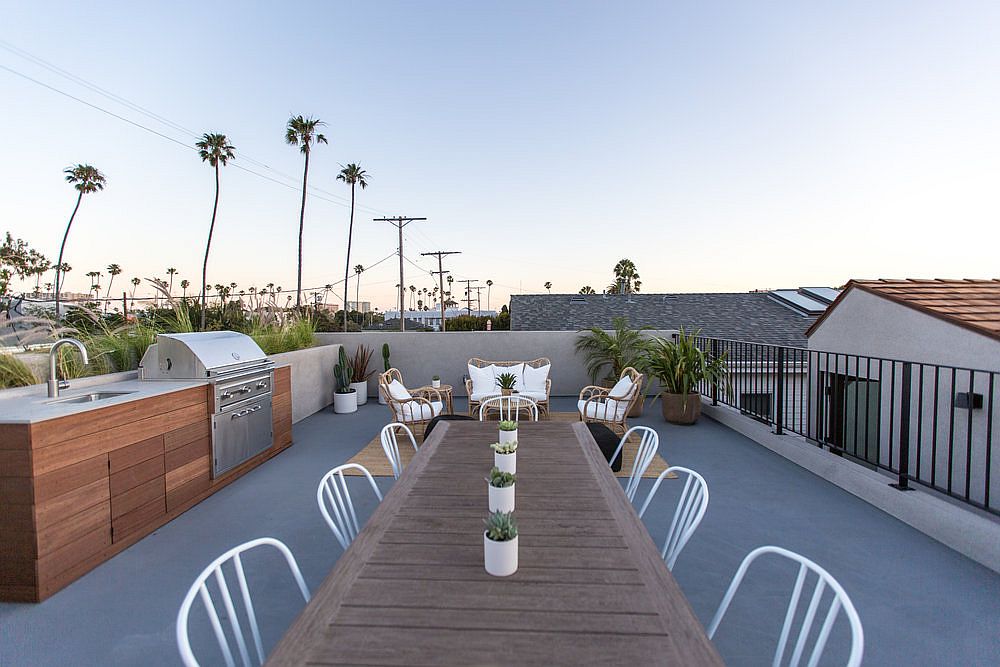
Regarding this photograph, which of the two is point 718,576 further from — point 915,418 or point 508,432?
point 915,418

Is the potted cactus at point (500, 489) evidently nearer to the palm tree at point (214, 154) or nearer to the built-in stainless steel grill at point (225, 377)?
the built-in stainless steel grill at point (225, 377)

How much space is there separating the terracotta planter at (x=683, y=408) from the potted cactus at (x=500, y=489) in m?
5.35

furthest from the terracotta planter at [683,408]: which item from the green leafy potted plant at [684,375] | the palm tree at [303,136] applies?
the palm tree at [303,136]

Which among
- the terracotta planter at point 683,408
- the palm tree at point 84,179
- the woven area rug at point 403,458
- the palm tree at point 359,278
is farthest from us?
the palm tree at point 359,278

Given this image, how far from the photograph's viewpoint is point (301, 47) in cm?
821

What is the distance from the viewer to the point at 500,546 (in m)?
1.25

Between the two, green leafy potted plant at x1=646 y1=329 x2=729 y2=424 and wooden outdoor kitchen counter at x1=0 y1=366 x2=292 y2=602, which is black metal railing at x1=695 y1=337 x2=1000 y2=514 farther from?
wooden outdoor kitchen counter at x1=0 y1=366 x2=292 y2=602

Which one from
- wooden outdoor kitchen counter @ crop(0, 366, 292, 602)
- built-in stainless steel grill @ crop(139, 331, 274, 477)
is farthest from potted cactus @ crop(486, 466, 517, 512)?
built-in stainless steel grill @ crop(139, 331, 274, 477)

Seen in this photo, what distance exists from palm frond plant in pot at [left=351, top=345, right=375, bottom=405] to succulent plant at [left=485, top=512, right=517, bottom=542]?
687cm

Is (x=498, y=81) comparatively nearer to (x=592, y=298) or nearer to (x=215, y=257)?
(x=592, y=298)

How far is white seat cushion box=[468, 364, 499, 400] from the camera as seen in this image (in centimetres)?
665

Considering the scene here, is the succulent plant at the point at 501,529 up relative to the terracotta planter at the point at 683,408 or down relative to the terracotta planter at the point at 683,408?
up

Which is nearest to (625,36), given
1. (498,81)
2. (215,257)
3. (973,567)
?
(498,81)

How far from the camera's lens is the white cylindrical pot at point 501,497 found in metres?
1.58
